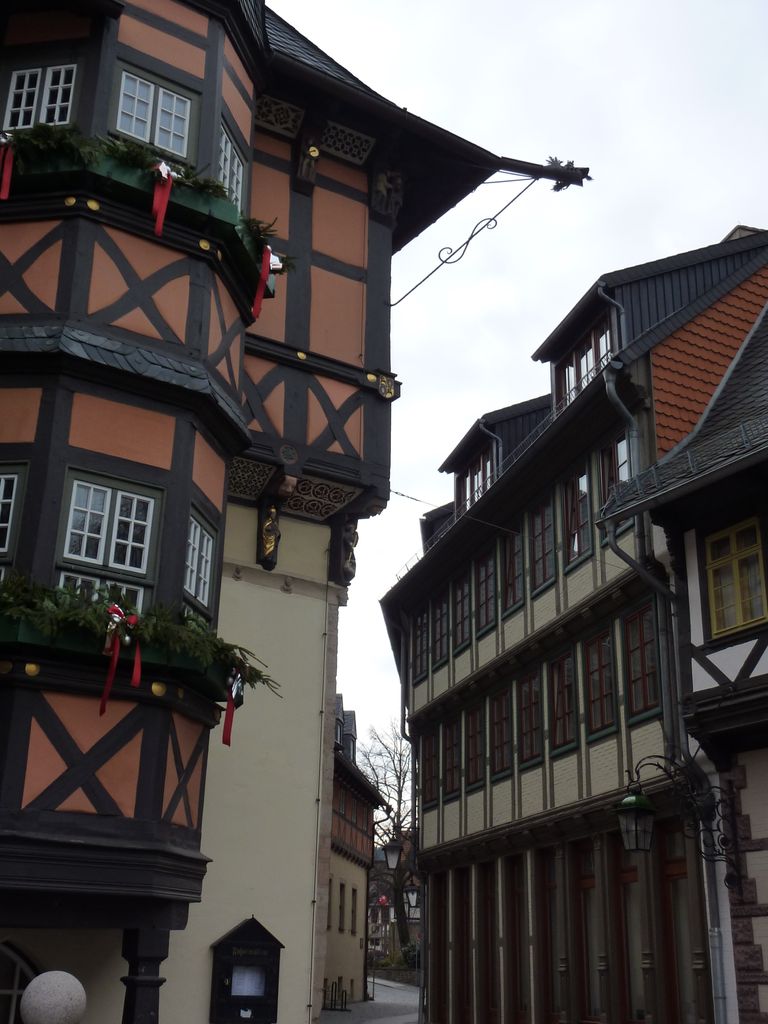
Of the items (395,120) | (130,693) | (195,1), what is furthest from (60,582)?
(395,120)

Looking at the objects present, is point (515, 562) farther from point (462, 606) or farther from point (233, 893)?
point (233, 893)

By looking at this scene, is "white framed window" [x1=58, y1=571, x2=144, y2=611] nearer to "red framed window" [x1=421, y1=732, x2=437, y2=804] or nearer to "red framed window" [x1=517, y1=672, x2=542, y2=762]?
"red framed window" [x1=517, y1=672, x2=542, y2=762]

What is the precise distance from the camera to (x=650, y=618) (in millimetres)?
17422

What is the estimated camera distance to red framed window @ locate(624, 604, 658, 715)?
1714cm

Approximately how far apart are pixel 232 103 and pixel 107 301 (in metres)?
3.41

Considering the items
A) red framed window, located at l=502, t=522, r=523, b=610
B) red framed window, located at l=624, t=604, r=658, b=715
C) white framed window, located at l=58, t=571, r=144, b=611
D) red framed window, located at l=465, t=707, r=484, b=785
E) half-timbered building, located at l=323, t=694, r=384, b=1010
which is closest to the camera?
white framed window, located at l=58, t=571, r=144, b=611

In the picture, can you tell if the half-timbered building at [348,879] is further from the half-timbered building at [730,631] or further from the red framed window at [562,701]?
the half-timbered building at [730,631]

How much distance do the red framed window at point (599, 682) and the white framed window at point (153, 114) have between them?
10.1m

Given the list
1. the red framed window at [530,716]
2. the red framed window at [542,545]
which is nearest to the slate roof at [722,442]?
the red framed window at [542,545]

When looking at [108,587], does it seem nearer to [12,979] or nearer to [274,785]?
[12,979]

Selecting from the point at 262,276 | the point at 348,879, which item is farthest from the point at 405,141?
the point at 348,879

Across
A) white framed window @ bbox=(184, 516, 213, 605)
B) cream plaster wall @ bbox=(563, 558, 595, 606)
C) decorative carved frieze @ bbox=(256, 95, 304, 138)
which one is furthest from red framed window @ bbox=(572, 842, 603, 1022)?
decorative carved frieze @ bbox=(256, 95, 304, 138)

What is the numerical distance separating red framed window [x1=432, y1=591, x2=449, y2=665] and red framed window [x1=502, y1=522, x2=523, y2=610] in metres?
3.49

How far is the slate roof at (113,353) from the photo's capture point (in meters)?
10.8
